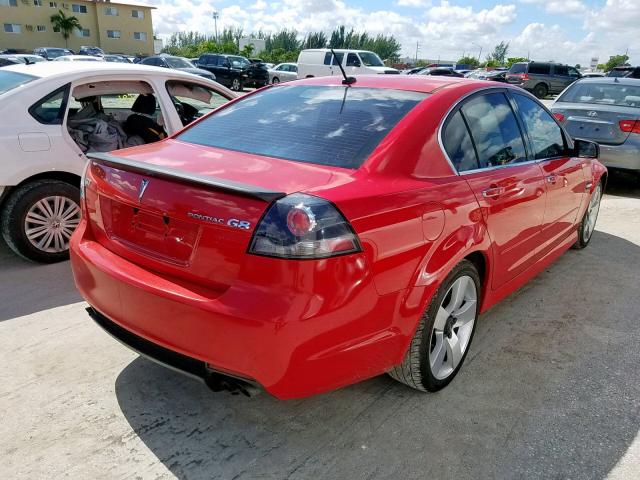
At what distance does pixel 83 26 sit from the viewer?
224ft

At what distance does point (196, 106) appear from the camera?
583cm

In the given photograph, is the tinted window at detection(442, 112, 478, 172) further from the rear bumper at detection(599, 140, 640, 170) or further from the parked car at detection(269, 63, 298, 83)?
the parked car at detection(269, 63, 298, 83)

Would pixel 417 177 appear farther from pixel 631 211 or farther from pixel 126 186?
pixel 631 211

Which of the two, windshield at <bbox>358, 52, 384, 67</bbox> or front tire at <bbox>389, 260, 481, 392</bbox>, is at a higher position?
windshield at <bbox>358, 52, 384, 67</bbox>

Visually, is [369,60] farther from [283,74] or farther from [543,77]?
[543,77]

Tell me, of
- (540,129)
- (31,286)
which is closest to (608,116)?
(540,129)

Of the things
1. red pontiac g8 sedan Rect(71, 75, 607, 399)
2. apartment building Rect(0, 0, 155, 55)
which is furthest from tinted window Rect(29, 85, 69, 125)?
apartment building Rect(0, 0, 155, 55)

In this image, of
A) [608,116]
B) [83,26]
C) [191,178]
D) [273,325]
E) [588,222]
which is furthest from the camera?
[83,26]

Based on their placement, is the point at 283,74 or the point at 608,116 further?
the point at 283,74

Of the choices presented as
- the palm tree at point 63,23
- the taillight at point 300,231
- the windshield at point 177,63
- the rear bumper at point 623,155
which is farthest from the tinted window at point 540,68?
the palm tree at point 63,23

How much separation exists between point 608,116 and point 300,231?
22.9 ft

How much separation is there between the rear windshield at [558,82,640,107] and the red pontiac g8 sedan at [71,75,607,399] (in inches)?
226

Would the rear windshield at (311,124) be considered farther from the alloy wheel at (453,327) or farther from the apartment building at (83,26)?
the apartment building at (83,26)

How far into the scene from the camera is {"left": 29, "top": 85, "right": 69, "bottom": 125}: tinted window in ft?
13.5
